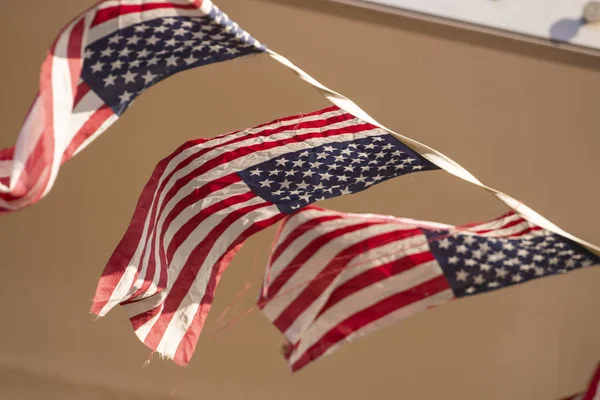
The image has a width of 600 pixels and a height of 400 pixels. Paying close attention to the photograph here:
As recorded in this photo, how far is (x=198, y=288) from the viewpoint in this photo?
6.47ft

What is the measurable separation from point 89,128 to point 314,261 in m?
0.74

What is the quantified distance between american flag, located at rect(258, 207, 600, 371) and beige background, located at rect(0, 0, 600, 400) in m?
1.37

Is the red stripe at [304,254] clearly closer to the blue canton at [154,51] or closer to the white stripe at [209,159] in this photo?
the white stripe at [209,159]

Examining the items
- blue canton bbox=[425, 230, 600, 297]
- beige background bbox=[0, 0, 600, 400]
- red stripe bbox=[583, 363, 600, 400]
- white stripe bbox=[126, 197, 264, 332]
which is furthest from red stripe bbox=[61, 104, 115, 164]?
beige background bbox=[0, 0, 600, 400]

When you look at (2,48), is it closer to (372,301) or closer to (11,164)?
(11,164)

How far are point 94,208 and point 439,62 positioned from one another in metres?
1.95

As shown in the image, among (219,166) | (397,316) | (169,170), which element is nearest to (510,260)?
(397,316)

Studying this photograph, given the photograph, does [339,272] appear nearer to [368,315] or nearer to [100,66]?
[368,315]

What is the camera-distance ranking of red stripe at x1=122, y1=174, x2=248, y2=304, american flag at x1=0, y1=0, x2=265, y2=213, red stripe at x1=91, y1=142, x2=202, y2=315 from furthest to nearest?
red stripe at x1=122, y1=174, x2=248, y2=304 → red stripe at x1=91, y1=142, x2=202, y2=315 → american flag at x1=0, y1=0, x2=265, y2=213

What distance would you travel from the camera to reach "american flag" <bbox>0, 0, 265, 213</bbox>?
1401 mm

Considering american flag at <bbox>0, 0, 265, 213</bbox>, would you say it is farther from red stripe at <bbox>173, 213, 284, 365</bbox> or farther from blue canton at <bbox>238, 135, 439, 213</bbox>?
red stripe at <bbox>173, 213, 284, 365</bbox>

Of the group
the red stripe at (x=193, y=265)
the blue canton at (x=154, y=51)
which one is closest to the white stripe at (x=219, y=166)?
the red stripe at (x=193, y=265)

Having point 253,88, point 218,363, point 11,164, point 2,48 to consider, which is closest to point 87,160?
point 2,48

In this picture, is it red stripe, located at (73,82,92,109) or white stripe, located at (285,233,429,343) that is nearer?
red stripe, located at (73,82,92,109)
